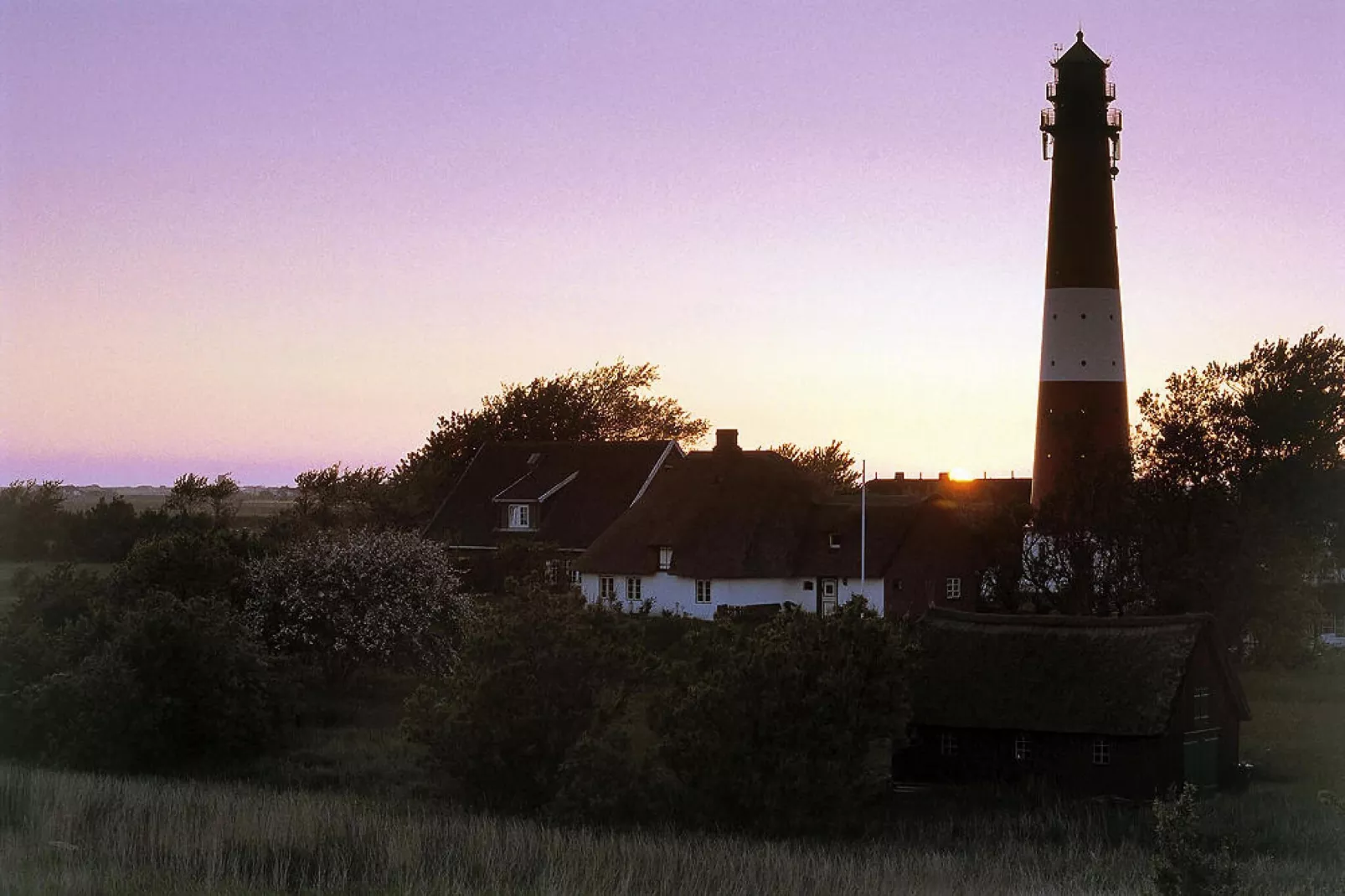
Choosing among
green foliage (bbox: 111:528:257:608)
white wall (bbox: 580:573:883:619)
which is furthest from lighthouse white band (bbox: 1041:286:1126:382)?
green foliage (bbox: 111:528:257:608)

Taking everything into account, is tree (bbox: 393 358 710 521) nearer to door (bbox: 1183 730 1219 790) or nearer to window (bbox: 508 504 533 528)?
window (bbox: 508 504 533 528)

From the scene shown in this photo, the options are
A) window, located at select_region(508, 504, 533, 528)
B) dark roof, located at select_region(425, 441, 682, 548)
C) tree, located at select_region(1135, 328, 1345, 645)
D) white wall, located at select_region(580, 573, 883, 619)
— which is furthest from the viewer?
window, located at select_region(508, 504, 533, 528)

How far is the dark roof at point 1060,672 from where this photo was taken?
3266cm

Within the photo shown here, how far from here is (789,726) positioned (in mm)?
27922

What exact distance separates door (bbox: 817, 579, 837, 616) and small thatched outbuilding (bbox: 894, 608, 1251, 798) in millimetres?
19908

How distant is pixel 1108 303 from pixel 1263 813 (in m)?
21.6

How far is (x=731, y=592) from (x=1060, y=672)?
2319 centimetres

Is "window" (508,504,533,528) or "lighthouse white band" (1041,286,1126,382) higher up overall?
"lighthouse white band" (1041,286,1126,382)

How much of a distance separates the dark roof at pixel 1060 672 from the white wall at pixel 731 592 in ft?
63.0

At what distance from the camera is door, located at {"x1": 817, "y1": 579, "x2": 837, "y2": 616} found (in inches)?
2179

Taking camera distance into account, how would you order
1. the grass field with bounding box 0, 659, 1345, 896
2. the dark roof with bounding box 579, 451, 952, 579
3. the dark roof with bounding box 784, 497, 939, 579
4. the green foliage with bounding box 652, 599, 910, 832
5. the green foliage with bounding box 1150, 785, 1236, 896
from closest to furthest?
the green foliage with bounding box 1150, 785, 1236, 896
the grass field with bounding box 0, 659, 1345, 896
the green foliage with bounding box 652, 599, 910, 832
the dark roof with bounding box 784, 497, 939, 579
the dark roof with bounding box 579, 451, 952, 579

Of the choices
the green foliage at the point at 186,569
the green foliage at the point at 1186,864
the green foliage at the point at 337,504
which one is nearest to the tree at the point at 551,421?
the green foliage at the point at 337,504

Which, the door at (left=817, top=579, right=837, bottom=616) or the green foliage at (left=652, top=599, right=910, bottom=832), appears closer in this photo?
the green foliage at (left=652, top=599, right=910, bottom=832)

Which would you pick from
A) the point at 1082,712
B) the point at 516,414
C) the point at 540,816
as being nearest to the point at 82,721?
the point at 540,816
